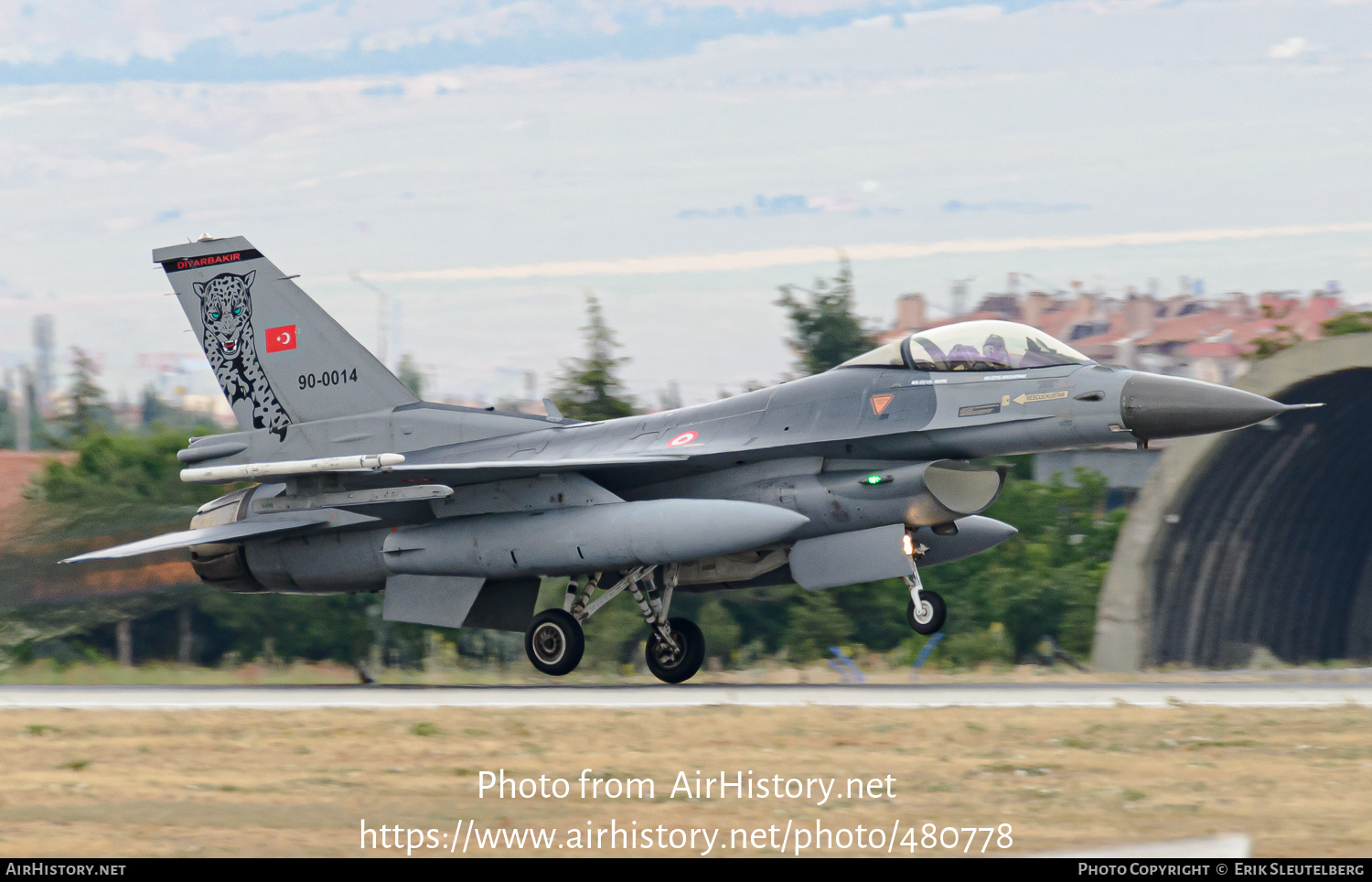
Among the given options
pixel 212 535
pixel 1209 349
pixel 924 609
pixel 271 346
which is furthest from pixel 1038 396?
pixel 1209 349

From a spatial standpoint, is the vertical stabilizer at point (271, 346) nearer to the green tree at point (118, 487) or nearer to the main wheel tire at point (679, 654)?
the green tree at point (118, 487)

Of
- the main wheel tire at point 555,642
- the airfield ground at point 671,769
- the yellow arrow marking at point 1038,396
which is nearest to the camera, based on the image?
the airfield ground at point 671,769

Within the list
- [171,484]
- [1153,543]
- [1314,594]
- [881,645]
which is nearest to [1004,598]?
[881,645]

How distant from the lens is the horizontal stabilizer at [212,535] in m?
15.9

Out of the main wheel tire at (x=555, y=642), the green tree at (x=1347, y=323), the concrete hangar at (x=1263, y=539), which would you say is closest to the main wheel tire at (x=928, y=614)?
the main wheel tire at (x=555, y=642)

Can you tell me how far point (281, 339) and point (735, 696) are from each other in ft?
24.0

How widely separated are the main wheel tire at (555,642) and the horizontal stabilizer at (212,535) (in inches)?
107

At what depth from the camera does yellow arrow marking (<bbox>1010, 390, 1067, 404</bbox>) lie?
44.0ft

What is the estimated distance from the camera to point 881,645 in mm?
33469

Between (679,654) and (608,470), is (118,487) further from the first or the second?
(679,654)

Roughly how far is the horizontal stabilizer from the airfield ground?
3388 millimetres

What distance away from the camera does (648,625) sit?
1519cm

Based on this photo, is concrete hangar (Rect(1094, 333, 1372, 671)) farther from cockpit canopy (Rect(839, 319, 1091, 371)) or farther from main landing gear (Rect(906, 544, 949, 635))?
main landing gear (Rect(906, 544, 949, 635))
